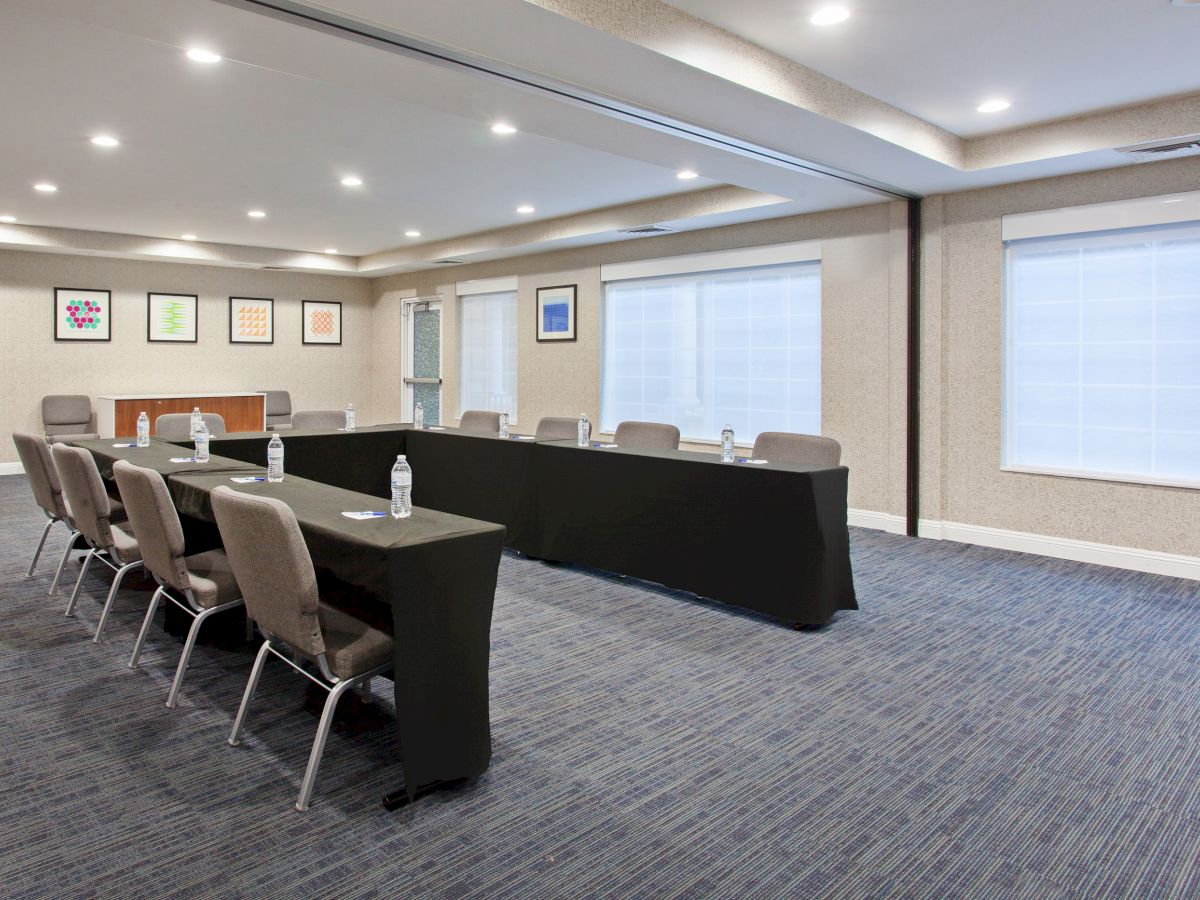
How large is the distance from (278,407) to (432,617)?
9.39 m

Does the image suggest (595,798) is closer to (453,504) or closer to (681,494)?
(681,494)

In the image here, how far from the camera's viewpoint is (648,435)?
550 centimetres

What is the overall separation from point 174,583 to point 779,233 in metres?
5.52

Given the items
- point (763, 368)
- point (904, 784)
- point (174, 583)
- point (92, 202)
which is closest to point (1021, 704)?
point (904, 784)

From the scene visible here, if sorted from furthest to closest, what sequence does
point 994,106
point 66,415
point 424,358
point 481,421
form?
point 424,358 < point 66,415 < point 481,421 < point 994,106

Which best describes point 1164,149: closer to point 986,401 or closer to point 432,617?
point 986,401

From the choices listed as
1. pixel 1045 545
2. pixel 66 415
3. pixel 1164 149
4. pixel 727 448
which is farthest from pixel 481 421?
pixel 66 415

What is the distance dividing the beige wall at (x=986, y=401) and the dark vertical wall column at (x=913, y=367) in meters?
0.06

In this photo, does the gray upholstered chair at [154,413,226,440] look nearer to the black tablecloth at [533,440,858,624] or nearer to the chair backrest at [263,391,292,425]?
the black tablecloth at [533,440,858,624]

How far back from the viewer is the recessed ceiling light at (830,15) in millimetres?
3357

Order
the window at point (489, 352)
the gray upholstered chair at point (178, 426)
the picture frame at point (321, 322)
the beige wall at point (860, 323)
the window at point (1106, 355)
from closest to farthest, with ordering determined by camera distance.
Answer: the window at point (1106, 355), the gray upholstered chair at point (178, 426), the beige wall at point (860, 323), the window at point (489, 352), the picture frame at point (321, 322)

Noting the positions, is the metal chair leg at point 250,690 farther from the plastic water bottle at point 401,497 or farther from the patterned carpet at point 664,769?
the plastic water bottle at point 401,497

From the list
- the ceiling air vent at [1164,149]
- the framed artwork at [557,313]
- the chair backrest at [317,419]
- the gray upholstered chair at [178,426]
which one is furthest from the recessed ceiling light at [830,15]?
the framed artwork at [557,313]

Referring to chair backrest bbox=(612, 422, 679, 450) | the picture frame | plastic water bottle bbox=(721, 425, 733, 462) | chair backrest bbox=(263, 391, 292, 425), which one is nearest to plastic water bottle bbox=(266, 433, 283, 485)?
plastic water bottle bbox=(721, 425, 733, 462)
